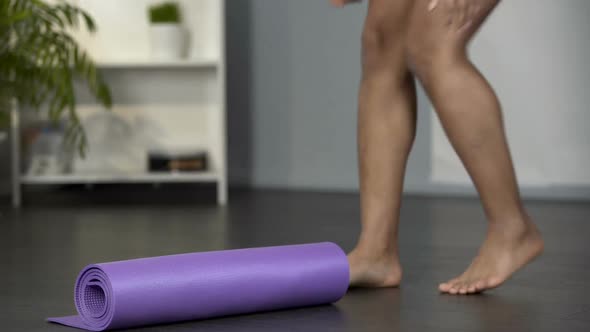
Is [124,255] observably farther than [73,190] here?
No

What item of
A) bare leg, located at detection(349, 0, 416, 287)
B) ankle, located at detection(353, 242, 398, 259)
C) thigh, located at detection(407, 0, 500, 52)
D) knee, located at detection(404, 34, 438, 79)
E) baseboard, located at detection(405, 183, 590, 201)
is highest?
thigh, located at detection(407, 0, 500, 52)

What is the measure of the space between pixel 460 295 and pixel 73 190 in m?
2.75

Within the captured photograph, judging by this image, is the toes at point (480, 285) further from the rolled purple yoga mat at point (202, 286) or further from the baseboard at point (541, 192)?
the baseboard at point (541, 192)

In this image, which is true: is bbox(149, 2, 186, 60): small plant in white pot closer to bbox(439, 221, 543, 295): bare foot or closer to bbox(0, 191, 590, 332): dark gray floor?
bbox(0, 191, 590, 332): dark gray floor

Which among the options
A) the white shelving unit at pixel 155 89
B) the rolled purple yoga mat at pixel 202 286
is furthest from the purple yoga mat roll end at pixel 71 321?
the white shelving unit at pixel 155 89

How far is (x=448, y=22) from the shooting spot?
154 cm

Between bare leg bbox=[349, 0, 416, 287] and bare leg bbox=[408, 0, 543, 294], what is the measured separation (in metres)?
0.10

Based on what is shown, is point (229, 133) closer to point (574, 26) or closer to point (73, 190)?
point (73, 190)

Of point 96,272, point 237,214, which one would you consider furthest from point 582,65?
point 96,272

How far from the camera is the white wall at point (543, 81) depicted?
3467mm

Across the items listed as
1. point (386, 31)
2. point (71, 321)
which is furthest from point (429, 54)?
point (71, 321)

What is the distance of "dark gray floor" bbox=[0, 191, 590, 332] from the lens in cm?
142

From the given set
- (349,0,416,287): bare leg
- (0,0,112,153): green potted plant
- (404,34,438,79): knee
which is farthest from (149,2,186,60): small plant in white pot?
(404,34,438,79): knee

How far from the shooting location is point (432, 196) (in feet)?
12.1
